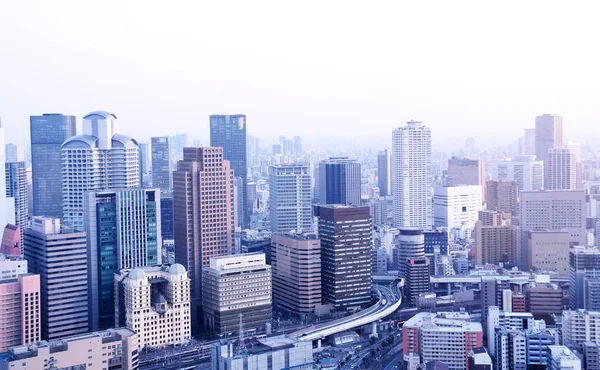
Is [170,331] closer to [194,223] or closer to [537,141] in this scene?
[194,223]

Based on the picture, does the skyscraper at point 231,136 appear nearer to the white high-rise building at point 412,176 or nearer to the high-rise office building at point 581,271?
the white high-rise building at point 412,176

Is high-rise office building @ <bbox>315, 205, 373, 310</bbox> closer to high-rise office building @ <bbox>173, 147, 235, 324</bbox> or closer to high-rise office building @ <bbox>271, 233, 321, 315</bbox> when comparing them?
high-rise office building @ <bbox>271, 233, 321, 315</bbox>

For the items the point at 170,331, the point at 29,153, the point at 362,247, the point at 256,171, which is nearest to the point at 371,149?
the point at 256,171

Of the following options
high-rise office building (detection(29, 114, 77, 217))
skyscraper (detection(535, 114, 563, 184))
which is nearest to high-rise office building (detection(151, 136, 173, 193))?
high-rise office building (detection(29, 114, 77, 217))

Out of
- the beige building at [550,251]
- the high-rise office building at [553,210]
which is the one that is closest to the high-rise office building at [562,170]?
the high-rise office building at [553,210]

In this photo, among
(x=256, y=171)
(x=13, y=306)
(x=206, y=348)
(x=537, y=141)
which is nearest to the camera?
(x=13, y=306)

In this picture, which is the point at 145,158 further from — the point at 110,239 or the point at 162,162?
the point at 110,239

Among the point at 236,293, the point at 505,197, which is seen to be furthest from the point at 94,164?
the point at 505,197
